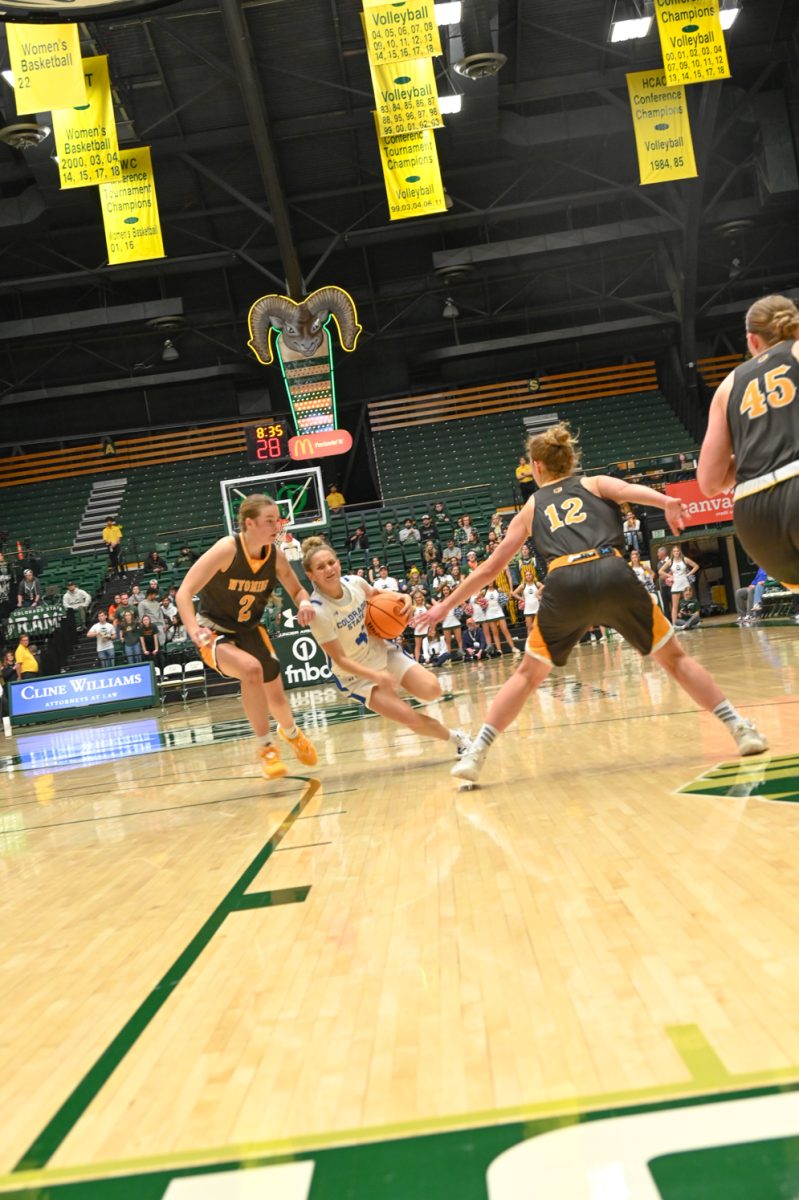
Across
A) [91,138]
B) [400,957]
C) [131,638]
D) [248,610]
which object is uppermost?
[91,138]

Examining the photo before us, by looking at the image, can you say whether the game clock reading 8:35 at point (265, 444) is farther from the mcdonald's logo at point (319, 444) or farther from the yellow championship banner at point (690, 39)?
the yellow championship banner at point (690, 39)

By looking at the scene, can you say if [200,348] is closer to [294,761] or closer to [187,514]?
[187,514]

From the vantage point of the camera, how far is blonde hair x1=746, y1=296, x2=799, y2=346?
3.74 meters

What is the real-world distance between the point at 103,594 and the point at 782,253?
2055 cm

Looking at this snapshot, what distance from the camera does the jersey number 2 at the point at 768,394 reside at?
3549mm

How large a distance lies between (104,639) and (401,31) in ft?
41.3

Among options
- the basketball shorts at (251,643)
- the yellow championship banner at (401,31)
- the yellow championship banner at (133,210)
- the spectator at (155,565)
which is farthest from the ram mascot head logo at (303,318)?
the basketball shorts at (251,643)

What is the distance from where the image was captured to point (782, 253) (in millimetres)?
31000

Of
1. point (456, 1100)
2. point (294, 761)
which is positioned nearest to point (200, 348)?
point (294, 761)

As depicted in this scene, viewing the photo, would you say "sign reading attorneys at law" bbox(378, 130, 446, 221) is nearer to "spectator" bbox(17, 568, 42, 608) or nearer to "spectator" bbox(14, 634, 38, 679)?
"spectator" bbox(14, 634, 38, 679)

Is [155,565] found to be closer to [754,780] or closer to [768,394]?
[754,780]

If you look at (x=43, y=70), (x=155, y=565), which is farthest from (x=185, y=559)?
(x=43, y=70)

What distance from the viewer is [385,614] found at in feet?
21.4

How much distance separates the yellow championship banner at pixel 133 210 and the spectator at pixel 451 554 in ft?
26.7
